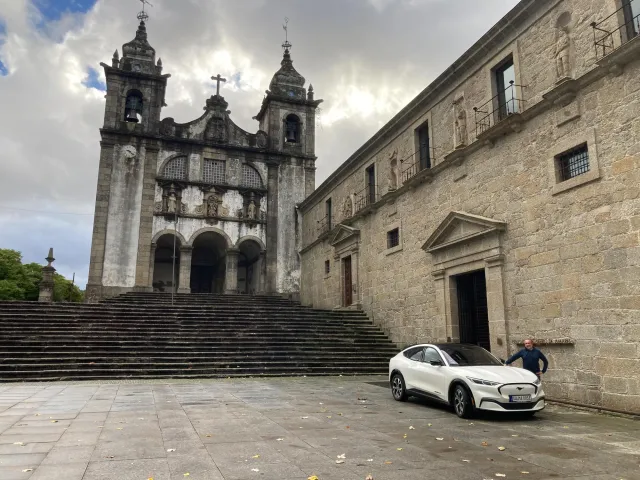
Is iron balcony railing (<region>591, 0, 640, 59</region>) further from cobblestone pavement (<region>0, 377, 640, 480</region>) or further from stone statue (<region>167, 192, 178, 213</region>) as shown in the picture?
stone statue (<region>167, 192, 178, 213</region>)

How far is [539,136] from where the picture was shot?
11852 millimetres

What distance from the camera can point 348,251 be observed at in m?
22.6

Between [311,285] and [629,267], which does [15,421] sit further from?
[311,285]

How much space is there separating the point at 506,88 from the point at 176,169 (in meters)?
20.6

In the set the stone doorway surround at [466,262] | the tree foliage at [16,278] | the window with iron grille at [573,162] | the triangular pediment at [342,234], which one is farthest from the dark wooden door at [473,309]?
the tree foliage at [16,278]

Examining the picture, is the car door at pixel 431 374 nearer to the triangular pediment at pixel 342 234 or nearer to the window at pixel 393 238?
the window at pixel 393 238

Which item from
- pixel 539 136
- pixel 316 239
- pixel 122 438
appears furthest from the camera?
pixel 316 239

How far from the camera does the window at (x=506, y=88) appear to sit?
1309 cm

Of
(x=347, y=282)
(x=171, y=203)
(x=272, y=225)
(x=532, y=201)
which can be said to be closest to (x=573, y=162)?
(x=532, y=201)

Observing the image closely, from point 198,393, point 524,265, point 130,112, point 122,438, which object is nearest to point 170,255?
point 130,112

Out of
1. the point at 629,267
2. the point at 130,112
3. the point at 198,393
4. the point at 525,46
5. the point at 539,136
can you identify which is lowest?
the point at 198,393

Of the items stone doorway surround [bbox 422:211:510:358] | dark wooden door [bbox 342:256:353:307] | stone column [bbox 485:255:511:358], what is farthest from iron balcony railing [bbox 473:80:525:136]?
dark wooden door [bbox 342:256:353:307]

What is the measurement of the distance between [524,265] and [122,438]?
9606 millimetres

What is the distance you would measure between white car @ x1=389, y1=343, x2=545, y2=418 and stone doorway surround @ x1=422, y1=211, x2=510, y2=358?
3.31 meters
